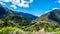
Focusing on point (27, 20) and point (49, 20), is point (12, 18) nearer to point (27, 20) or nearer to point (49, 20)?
point (27, 20)

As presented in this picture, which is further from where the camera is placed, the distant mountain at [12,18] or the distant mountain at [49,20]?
the distant mountain at [12,18]

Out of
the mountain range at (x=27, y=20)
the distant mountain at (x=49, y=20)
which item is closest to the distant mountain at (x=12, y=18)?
the mountain range at (x=27, y=20)

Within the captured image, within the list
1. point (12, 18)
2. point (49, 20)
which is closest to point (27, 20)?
point (12, 18)

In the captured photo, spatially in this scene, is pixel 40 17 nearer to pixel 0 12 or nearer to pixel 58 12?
pixel 58 12

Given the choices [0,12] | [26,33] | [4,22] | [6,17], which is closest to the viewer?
[26,33]

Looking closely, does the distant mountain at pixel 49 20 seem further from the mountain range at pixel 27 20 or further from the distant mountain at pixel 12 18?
the distant mountain at pixel 12 18

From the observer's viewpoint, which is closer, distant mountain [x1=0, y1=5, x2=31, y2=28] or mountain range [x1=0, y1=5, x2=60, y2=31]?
mountain range [x1=0, y1=5, x2=60, y2=31]

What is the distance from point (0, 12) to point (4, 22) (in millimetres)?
1744

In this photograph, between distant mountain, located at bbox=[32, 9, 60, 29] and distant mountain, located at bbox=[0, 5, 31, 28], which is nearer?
distant mountain, located at bbox=[32, 9, 60, 29]

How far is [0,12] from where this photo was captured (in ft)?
41.1

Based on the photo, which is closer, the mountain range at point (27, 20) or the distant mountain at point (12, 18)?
the mountain range at point (27, 20)

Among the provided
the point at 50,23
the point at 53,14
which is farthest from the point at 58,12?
the point at 50,23

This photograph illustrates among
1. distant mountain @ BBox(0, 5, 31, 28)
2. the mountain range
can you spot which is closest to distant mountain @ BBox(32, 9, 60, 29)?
the mountain range

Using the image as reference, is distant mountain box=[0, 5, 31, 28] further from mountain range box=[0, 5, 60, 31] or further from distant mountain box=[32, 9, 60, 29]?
distant mountain box=[32, 9, 60, 29]
